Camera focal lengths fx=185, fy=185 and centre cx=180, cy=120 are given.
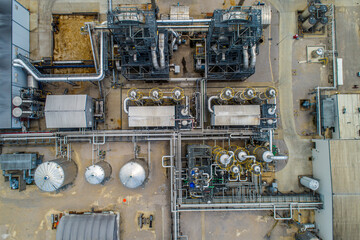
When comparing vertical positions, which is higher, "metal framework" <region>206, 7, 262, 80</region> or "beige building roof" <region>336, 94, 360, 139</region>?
"metal framework" <region>206, 7, 262, 80</region>

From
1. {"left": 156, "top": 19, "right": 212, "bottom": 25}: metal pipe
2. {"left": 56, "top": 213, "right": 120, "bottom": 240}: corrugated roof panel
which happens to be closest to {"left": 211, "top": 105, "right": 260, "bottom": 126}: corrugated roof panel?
{"left": 156, "top": 19, "right": 212, "bottom": 25}: metal pipe

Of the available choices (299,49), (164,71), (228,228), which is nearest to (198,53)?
(164,71)

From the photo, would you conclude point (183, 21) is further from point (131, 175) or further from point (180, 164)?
point (131, 175)

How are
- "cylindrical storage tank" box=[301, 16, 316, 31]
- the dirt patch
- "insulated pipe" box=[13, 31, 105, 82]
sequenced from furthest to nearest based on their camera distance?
the dirt patch < "cylindrical storage tank" box=[301, 16, 316, 31] < "insulated pipe" box=[13, 31, 105, 82]

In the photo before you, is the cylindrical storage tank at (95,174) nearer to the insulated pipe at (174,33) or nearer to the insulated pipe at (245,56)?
the insulated pipe at (174,33)

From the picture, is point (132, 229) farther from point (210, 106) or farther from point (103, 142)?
point (210, 106)

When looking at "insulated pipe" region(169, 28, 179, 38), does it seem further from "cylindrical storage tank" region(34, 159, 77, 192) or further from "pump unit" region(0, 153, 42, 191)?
"pump unit" region(0, 153, 42, 191)

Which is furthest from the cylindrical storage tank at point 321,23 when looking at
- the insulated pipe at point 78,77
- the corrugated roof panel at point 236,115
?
the insulated pipe at point 78,77
